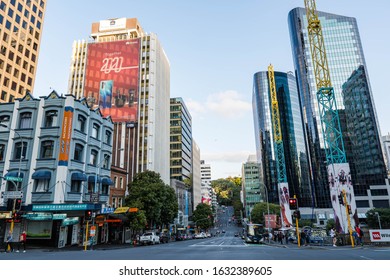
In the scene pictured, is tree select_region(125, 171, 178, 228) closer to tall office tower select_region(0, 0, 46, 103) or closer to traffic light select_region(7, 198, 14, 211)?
traffic light select_region(7, 198, 14, 211)

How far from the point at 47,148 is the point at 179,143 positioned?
6981cm

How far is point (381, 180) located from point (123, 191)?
95088 millimetres

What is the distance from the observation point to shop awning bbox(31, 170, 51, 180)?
30797mm

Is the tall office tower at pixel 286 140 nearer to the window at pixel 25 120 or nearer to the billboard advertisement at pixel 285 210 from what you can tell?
the billboard advertisement at pixel 285 210

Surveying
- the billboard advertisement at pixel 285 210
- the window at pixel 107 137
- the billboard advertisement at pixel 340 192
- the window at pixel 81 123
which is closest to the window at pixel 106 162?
the window at pixel 107 137

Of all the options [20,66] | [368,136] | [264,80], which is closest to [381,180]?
[368,136]

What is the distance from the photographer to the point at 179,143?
334ft

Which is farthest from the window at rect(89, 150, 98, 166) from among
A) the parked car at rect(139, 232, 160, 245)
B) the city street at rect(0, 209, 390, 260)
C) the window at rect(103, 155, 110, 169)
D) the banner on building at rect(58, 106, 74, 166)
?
the city street at rect(0, 209, 390, 260)

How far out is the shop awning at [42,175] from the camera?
30.8 m

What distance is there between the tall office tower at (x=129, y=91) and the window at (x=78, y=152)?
1324 inches

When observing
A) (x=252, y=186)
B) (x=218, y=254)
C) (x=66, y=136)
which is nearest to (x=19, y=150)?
(x=66, y=136)

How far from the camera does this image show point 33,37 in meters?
69.7

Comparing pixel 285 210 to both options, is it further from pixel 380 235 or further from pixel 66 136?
pixel 66 136

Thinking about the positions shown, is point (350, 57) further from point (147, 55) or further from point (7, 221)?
point (7, 221)
